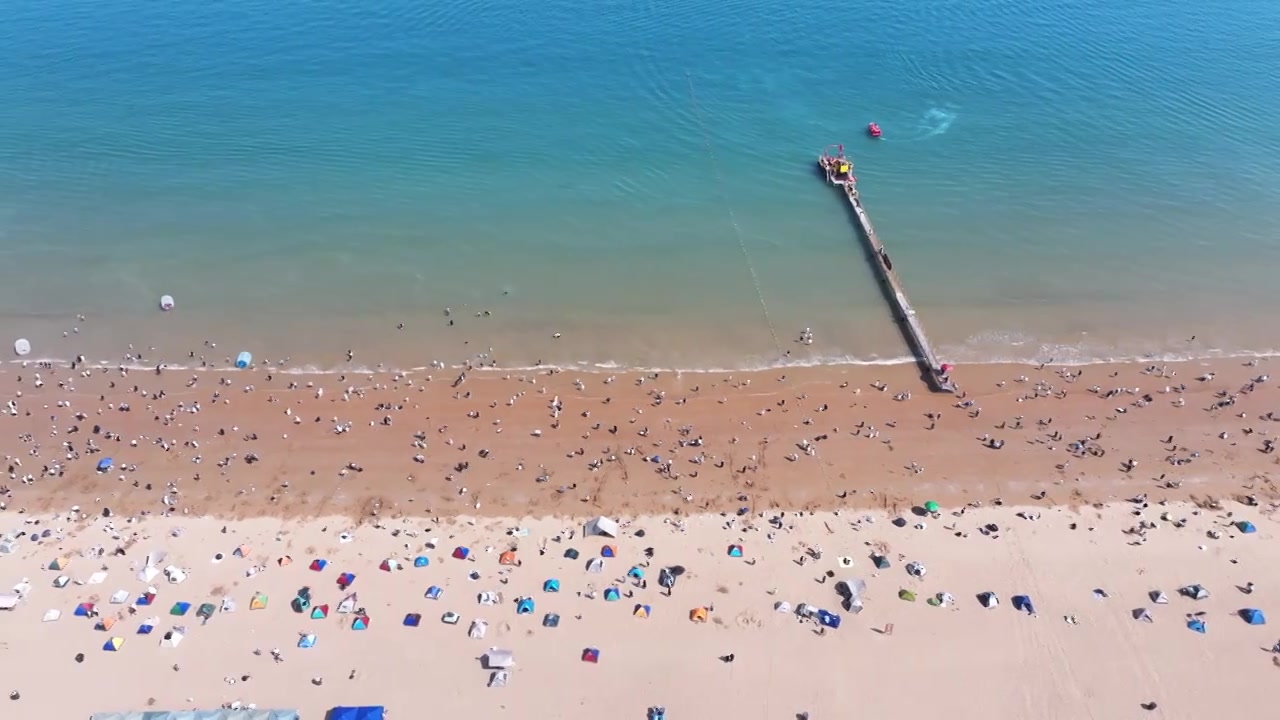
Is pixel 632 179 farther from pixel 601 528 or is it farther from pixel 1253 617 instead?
pixel 1253 617

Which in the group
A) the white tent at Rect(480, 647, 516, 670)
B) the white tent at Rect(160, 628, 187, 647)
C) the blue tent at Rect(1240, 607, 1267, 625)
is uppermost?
the white tent at Rect(160, 628, 187, 647)

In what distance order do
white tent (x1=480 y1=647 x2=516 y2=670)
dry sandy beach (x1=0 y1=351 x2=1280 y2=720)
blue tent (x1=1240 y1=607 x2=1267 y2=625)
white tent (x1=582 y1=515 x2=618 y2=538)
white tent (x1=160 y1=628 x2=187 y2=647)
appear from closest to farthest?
1. dry sandy beach (x1=0 y1=351 x2=1280 y2=720)
2. white tent (x1=480 y1=647 x2=516 y2=670)
3. white tent (x1=160 y1=628 x2=187 y2=647)
4. blue tent (x1=1240 y1=607 x2=1267 y2=625)
5. white tent (x1=582 y1=515 x2=618 y2=538)

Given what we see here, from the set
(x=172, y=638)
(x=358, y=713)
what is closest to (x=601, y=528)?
(x=358, y=713)

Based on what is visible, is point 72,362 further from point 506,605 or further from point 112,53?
point 112,53

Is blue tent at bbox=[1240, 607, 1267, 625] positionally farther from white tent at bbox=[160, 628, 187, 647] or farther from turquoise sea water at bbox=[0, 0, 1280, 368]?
white tent at bbox=[160, 628, 187, 647]

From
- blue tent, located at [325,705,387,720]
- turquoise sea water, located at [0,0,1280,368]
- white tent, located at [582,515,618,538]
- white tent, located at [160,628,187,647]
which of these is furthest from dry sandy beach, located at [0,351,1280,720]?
turquoise sea water, located at [0,0,1280,368]

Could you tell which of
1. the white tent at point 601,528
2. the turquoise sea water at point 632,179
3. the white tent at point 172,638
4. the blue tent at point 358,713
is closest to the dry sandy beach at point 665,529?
the white tent at point 172,638
